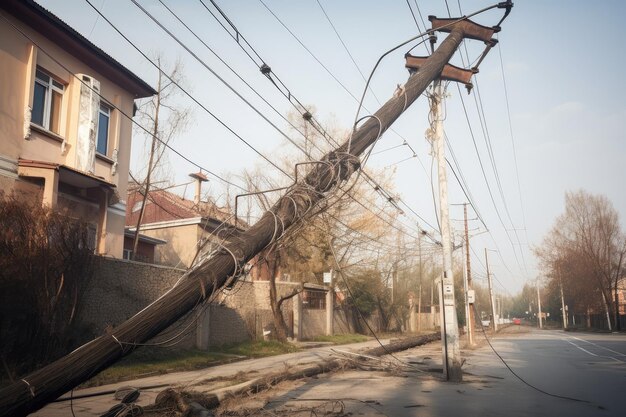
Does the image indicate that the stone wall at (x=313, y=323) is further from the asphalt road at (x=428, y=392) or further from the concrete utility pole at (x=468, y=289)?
the asphalt road at (x=428, y=392)

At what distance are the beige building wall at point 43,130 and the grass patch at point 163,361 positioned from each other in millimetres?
4142

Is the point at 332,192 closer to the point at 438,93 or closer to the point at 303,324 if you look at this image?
the point at 438,93

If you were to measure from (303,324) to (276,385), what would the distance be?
583 inches

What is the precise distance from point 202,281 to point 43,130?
1074 cm

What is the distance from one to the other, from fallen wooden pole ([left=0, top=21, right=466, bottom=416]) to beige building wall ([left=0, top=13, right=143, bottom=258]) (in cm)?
769

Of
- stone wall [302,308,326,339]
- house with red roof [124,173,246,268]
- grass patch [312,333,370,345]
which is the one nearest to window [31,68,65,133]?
house with red roof [124,173,246,268]

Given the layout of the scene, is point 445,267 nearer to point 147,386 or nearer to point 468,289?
point 147,386

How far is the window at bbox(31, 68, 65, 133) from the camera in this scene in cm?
1388

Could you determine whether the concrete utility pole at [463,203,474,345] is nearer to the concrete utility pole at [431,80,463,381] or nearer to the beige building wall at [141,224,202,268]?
the concrete utility pole at [431,80,463,381]

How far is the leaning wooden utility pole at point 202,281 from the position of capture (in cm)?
453

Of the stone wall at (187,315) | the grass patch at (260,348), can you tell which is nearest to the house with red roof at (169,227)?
the stone wall at (187,315)

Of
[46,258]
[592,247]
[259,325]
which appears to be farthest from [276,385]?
[592,247]

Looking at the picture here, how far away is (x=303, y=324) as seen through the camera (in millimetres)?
25734

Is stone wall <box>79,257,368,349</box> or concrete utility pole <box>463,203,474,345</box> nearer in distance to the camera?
stone wall <box>79,257,368,349</box>
